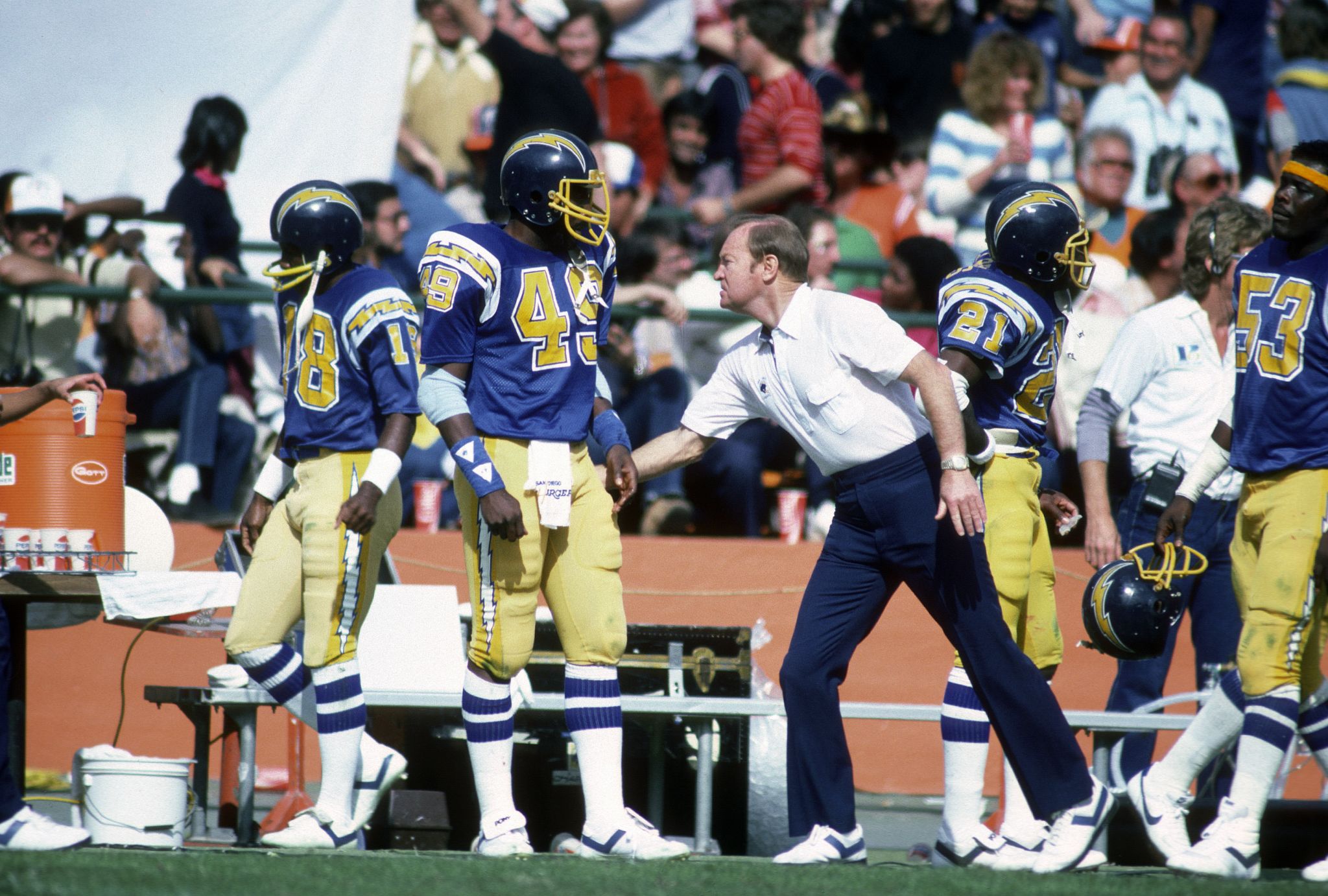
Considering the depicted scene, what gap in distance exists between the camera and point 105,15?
939cm

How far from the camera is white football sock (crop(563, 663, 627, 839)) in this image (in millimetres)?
5027

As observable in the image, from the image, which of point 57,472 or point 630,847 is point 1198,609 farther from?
point 57,472

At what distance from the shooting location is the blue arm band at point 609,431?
5312mm

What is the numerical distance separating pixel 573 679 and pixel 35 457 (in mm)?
2066

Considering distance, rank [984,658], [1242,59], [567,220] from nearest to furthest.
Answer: [984,658] < [567,220] < [1242,59]

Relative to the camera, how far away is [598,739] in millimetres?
5051

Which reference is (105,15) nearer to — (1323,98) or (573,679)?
(573,679)

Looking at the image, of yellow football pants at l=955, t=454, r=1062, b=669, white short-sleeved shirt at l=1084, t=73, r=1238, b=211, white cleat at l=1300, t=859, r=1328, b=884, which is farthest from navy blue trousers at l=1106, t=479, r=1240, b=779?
white short-sleeved shirt at l=1084, t=73, r=1238, b=211

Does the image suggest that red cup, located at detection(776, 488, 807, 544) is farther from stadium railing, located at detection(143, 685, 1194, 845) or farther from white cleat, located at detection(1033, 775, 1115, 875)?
white cleat, located at detection(1033, 775, 1115, 875)

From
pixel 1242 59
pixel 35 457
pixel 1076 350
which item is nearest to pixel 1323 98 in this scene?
pixel 1242 59

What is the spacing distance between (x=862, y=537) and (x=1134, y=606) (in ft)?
3.27

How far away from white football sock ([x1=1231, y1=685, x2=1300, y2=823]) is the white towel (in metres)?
2.22

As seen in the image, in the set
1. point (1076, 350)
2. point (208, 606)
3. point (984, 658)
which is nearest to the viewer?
point (984, 658)

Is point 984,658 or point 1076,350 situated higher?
point 1076,350
